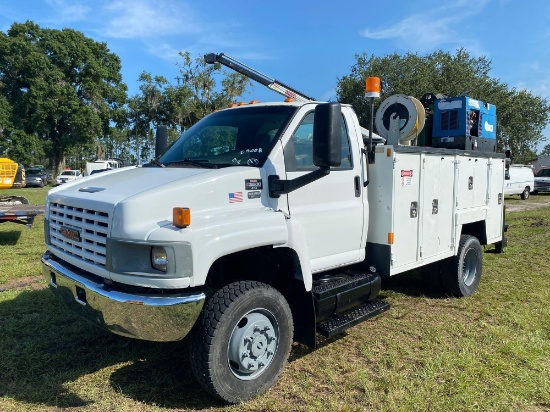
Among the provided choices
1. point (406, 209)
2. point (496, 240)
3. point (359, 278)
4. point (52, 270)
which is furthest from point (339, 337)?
point (496, 240)

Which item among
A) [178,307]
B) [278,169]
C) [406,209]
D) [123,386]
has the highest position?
Result: [278,169]

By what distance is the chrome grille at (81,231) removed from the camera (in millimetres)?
3027

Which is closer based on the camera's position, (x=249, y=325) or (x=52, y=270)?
(x=249, y=325)

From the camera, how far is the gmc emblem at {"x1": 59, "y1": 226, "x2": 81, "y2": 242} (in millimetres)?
3305

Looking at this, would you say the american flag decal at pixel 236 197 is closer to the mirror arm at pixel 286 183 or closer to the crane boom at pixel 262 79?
the mirror arm at pixel 286 183

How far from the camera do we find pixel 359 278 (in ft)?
13.6

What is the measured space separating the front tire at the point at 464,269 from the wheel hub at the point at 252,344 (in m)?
3.21

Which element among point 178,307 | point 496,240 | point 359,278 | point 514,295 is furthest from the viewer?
point 496,240

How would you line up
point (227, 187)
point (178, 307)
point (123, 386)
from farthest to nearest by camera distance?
point (123, 386)
point (227, 187)
point (178, 307)

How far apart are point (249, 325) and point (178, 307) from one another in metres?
0.64

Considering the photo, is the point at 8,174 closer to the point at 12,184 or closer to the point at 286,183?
the point at 12,184

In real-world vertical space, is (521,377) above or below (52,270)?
below

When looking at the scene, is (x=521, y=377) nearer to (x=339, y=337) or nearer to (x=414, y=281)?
(x=339, y=337)

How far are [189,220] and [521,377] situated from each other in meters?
2.99
